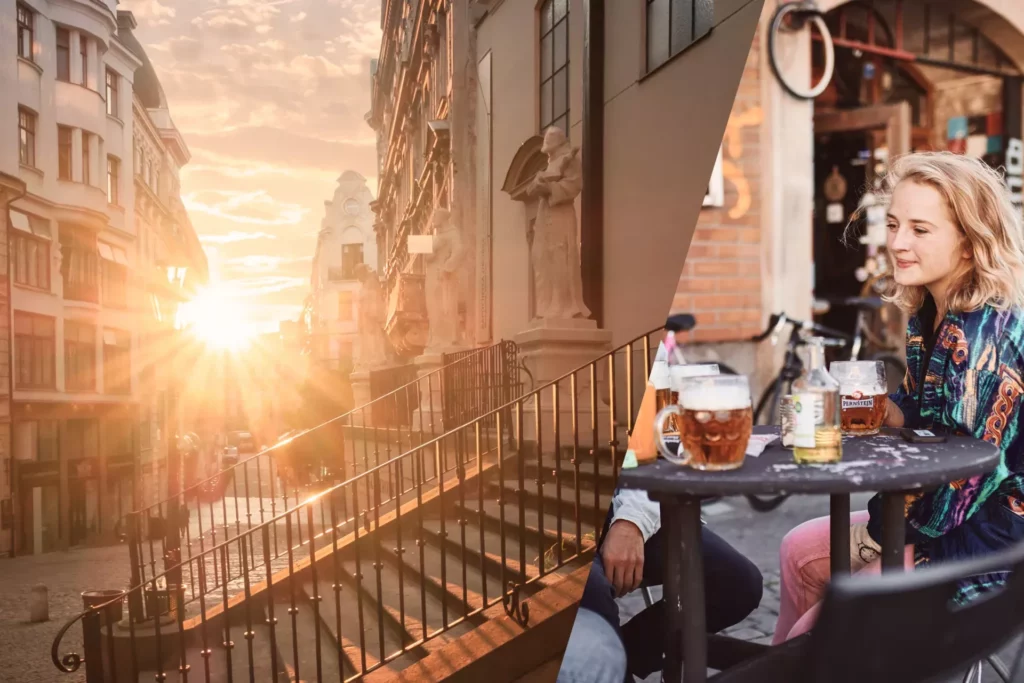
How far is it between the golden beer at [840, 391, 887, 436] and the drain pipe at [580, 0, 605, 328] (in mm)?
798

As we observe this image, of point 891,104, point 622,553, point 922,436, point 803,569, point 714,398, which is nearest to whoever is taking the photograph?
point 714,398

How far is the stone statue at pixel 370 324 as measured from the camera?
0.77 meters

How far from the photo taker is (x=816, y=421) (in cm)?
106

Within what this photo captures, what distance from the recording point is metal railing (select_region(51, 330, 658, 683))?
66cm

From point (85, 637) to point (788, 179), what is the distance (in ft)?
3.58

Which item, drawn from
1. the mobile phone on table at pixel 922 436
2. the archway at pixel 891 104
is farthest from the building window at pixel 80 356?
the archway at pixel 891 104

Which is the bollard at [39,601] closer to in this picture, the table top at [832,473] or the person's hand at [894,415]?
the table top at [832,473]

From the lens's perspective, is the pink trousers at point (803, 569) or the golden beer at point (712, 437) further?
the pink trousers at point (803, 569)

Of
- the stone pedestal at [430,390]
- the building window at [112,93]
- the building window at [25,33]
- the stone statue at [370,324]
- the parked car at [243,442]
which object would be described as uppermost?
the building window at [25,33]

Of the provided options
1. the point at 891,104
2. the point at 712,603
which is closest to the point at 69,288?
the point at 712,603

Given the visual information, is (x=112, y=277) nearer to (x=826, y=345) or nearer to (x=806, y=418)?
(x=806, y=418)

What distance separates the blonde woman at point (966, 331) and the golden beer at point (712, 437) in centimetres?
33

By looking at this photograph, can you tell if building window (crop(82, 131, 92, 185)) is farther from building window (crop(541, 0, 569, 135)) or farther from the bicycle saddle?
the bicycle saddle

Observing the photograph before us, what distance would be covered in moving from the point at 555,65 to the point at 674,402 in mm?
463
